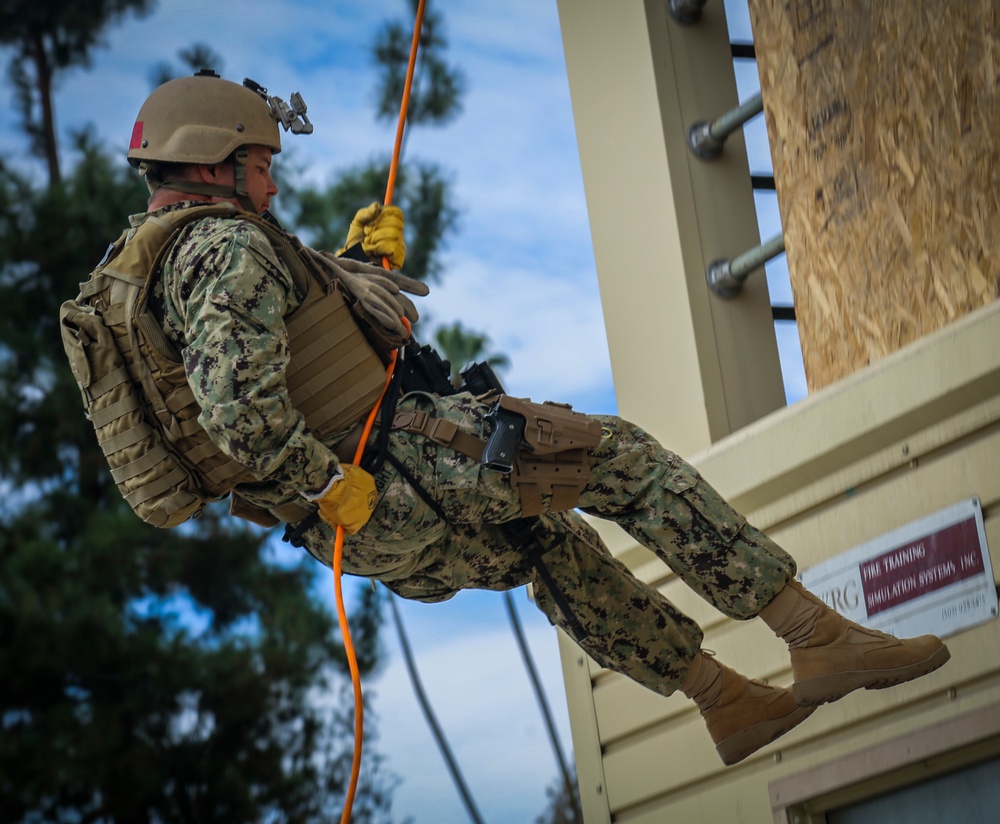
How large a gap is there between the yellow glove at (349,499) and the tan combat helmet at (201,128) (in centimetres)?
89

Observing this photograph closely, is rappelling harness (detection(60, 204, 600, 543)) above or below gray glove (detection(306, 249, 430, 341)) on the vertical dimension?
below

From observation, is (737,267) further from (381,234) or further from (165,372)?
(165,372)

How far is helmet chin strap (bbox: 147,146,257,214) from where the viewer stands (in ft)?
13.0

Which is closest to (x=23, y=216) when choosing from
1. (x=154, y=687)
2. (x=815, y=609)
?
(x=154, y=687)

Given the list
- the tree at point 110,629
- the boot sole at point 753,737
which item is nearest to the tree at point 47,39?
the tree at point 110,629

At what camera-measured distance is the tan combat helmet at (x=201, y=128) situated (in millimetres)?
3887

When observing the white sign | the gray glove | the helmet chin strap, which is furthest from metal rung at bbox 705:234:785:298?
the helmet chin strap

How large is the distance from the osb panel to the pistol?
1602mm

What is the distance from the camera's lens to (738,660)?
5.11 m

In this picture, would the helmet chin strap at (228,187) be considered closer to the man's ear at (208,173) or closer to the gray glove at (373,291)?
the man's ear at (208,173)

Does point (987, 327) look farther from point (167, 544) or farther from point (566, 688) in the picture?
point (167, 544)

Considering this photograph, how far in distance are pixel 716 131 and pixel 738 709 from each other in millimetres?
2503

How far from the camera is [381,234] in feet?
13.9

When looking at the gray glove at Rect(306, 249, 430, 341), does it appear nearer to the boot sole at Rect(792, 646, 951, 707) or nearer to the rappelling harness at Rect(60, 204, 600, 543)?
the rappelling harness at Rect(60, 204, 600, 543)
